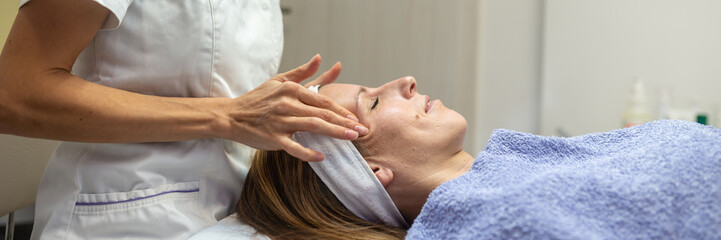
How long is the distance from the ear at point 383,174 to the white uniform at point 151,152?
1.07 ft

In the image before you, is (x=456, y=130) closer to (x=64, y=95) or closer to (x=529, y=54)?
(x=64, y=95)

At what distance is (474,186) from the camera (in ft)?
3.10

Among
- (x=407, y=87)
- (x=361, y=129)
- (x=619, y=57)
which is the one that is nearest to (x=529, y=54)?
(x=619, y=57)

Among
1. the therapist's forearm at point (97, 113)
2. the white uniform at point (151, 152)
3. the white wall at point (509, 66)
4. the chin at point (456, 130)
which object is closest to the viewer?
the therapist's forearm at point (97, 113)

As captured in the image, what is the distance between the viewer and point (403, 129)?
1130mm

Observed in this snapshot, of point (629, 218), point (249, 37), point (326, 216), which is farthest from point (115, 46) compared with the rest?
point (629, 218)

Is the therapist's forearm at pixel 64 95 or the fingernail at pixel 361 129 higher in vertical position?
the therapist's forearm at pixel 64 95

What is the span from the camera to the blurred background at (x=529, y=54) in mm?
1797

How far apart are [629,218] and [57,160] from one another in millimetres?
1024

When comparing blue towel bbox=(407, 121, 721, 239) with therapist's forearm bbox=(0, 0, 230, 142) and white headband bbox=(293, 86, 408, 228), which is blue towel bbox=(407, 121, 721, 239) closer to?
white headband bbox=(293, 86, 408, 228)

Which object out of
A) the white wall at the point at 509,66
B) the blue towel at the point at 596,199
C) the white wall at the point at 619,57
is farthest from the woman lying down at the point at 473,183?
the white wall at the point at 509,66

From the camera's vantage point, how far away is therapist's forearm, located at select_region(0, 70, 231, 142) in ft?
2.99

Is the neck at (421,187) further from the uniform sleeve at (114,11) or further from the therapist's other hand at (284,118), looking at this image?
the uniform sleeve at (114,11)

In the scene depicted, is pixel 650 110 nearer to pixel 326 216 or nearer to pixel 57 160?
pixel 326 216
